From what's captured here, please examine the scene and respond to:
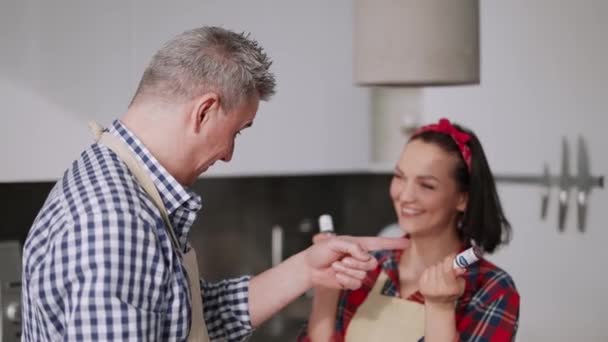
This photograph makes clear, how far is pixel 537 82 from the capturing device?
222 cm

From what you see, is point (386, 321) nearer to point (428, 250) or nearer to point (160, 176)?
point (428, 250)

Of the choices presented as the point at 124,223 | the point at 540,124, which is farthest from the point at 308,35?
the point at 124,223

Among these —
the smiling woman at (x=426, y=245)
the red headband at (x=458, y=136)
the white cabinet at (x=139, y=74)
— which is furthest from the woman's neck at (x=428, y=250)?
the white cabinet at (x=139, y=74)

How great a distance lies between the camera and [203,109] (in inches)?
45.0

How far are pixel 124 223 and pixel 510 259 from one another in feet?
5.14

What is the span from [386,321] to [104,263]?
0.86m

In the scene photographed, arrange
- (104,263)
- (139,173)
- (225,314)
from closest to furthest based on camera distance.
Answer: (104,263)
(139,173)
(225,314)

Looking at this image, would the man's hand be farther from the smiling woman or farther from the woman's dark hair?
the woman's dark hair

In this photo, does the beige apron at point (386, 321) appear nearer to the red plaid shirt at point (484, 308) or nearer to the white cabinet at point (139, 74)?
the red plaid shirt at point (484, 308)

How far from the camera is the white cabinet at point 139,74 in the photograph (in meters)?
1.95

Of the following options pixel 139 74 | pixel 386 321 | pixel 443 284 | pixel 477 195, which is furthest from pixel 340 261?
pixel 139 74

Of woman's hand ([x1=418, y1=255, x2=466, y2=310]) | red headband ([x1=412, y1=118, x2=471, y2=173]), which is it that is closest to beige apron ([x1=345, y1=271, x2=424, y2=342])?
woman's hand ([x1=418, y1=255, x2=466, y2=310])

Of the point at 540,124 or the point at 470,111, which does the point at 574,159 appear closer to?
the point at 540,124

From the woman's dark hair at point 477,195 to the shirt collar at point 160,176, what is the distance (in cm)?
74
